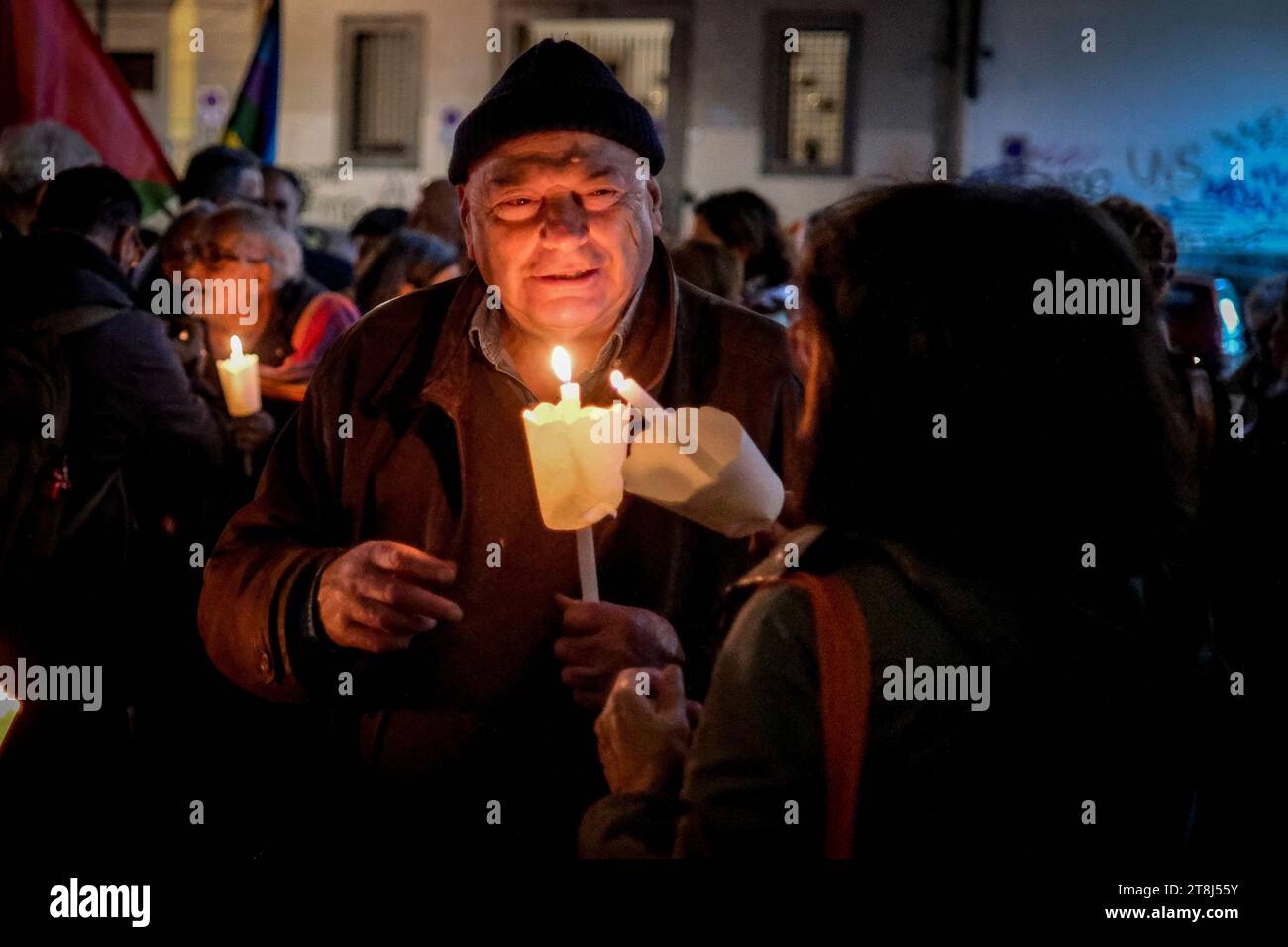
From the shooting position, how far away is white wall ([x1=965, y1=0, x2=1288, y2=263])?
58.4 ft

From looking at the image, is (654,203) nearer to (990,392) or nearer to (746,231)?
(990,392)

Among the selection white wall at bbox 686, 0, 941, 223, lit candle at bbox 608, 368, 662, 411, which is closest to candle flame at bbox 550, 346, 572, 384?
lit candle at bbox 608, 368, 662, 411

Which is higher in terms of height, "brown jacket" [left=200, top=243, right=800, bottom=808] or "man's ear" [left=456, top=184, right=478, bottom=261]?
"man's ear" [left=456, top=184, right=478, bottom=261]

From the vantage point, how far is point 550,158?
2574mm

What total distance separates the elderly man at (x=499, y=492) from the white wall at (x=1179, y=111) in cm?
1630

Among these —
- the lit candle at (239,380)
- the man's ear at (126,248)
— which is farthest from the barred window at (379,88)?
the lit candle at (239,380)

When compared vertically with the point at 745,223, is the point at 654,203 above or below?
below

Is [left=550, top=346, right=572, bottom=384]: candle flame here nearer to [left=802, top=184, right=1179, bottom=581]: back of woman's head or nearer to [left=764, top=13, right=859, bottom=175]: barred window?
[left=802, top=184, right=1179, bottom=581]: back of woman's head

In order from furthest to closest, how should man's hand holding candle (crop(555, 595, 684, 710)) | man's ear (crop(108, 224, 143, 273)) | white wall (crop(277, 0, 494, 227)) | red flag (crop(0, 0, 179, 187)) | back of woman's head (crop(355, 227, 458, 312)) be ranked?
white wall (crop(277, 0, 494, 227)) < back of woman's head (crop(355, 227, 458, 312)) < red flag (crop(0, 0, 179, 187)) < man's ear (crop(108, 224, 143, 273)) < man's hand holding candle (crop(555, 595, 684, 710))

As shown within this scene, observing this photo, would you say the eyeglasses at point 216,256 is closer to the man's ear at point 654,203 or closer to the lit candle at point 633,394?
the man's ear at point 654,203

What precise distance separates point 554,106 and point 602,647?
98 cm

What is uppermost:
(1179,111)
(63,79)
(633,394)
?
(1179,111)

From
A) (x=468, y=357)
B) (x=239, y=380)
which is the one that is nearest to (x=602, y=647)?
(x=468, y=357)

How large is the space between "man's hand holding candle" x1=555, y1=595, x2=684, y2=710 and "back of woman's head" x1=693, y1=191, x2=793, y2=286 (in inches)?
161
